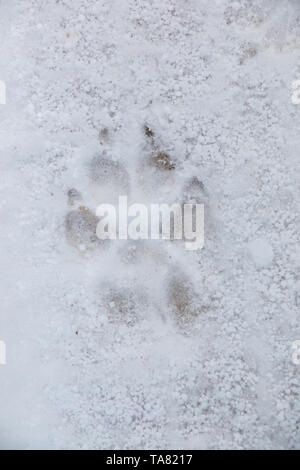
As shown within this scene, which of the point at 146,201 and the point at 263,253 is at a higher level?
the point at 146,201

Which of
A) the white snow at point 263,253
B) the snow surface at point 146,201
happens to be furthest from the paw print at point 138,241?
the white snow at point 263,253

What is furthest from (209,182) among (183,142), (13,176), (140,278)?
(13,176)

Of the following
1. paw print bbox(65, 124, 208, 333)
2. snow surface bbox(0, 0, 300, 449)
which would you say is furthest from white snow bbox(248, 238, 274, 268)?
paw print bbox(65, 124, 208, 333)

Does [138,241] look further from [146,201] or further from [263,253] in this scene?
[263,253]

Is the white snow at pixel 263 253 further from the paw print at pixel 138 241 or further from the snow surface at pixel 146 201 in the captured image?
the paw print at pixel 138 241

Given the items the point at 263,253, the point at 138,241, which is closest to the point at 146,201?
the point at 138,241

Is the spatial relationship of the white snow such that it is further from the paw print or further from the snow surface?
the paw print

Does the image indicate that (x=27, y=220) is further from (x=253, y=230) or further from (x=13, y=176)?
(x=253, y=230)

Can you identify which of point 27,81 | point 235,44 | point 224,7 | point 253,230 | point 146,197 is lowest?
point 253,230
